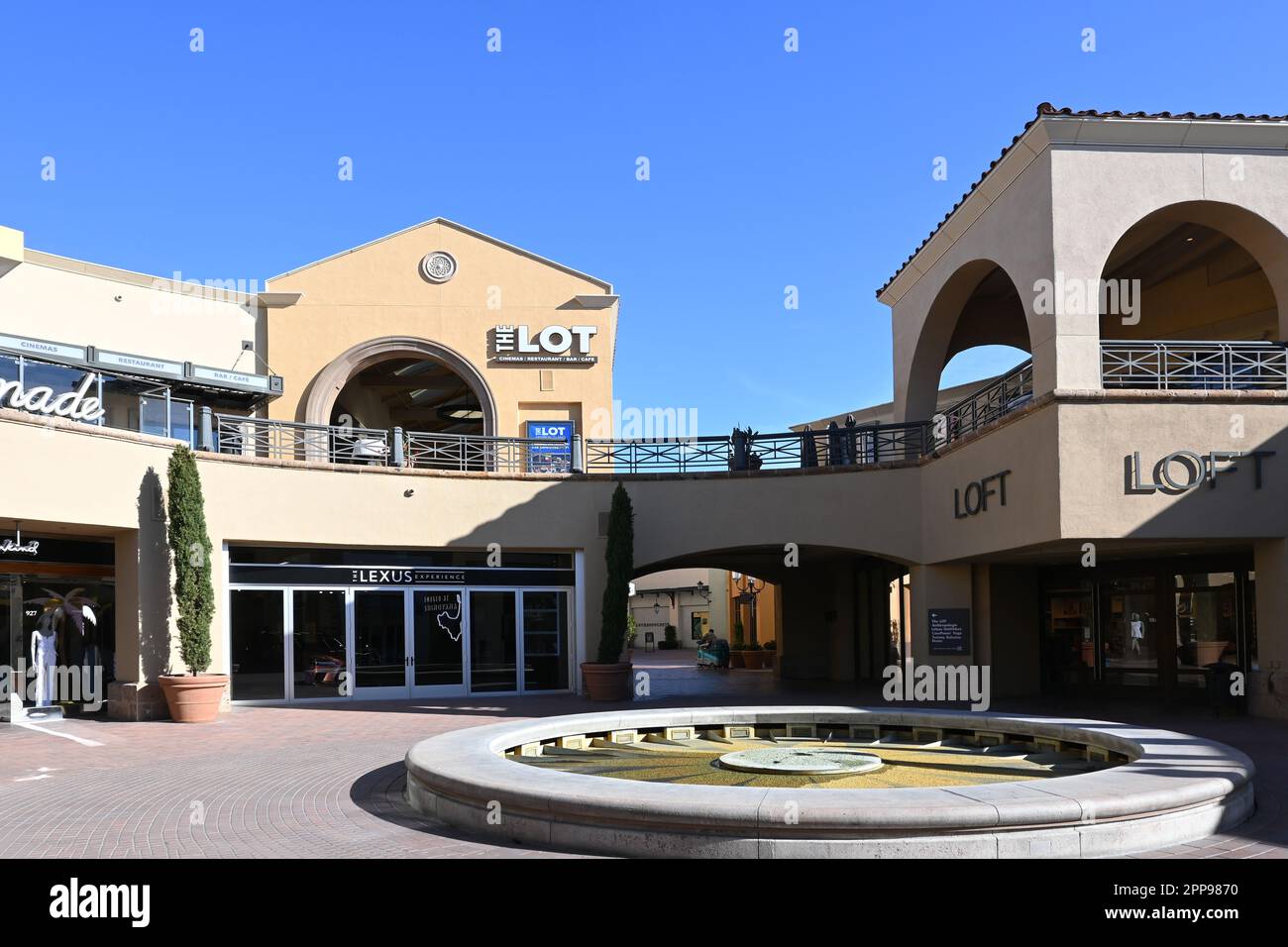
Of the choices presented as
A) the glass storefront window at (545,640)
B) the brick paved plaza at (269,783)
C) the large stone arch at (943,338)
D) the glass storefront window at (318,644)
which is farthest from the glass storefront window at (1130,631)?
the glass storefront window at (318,644)

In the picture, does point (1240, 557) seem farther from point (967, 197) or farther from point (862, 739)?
point (862, 739)

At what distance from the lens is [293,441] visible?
76.3 feet

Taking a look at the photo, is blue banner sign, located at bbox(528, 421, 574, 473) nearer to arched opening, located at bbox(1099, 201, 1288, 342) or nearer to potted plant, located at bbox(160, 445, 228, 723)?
potted plant, located at bbox(160, 445, 228, 723)

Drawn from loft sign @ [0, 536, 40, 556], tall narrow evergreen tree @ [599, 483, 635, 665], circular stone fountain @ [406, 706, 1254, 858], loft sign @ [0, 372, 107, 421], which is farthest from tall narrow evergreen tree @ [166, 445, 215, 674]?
circular stone fountain @ [406, 706, 1254, 858]

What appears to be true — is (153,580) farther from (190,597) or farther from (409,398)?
(409,398)

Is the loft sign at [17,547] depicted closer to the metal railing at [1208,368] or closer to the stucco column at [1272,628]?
the metal railing at [1208,368]

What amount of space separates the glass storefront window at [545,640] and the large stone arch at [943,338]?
822 cm

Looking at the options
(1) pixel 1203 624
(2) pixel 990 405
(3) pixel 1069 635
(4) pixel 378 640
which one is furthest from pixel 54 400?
(1) pixel 1203 624

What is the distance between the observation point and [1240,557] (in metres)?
17.7

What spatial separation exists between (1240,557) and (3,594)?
66.5 ft

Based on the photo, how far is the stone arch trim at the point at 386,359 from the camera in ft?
84.8

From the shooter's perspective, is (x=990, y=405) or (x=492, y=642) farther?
A: (x=492, y=642)

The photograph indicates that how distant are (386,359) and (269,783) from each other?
17022 millimetres
